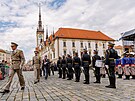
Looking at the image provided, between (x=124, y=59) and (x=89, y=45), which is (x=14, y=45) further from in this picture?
(x=89, y=45)

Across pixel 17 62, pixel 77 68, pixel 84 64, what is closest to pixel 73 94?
pixel 17 62

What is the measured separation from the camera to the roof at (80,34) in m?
65.3

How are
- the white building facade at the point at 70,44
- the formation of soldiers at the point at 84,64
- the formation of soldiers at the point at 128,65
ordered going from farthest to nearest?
the white building facade at the point at 70,44
the formation of soldiers at the point at 128,65
the formation of soldiers at the point at 84,64

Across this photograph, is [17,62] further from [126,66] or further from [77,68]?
[126,66]

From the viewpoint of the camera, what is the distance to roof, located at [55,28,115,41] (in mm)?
65319

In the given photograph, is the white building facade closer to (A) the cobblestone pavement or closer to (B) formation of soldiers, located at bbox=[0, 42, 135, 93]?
(B) formation of soldiers, located at bbox=[0, 42, 135, 93]

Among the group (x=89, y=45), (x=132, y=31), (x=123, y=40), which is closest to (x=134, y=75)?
(x=132, y=31)

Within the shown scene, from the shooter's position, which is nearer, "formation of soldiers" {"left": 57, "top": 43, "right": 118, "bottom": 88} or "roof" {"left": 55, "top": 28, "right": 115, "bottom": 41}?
"formation of soldiers" {"left": 57, "top": 43, "right": 118, "bottom": 88}

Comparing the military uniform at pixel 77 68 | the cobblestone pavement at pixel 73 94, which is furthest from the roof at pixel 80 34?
the cobblestone pavement at pixel 73 94

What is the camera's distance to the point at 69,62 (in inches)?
531

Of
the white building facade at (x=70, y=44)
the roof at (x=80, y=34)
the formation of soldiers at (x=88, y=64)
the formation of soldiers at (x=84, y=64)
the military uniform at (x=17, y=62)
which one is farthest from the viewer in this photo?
the roof at (x=80, y=34)

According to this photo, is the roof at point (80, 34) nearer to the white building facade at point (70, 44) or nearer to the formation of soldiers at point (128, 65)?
the white building facade at point (70, 44)

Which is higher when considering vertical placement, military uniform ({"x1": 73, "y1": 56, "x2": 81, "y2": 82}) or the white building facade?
the white building facade

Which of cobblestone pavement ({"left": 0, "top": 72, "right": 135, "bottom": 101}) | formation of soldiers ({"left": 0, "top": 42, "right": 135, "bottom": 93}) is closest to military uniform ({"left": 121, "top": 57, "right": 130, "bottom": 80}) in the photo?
formation of soldiers ({"left": 0, "top": 42, "right": 135, "bottom": 93})
